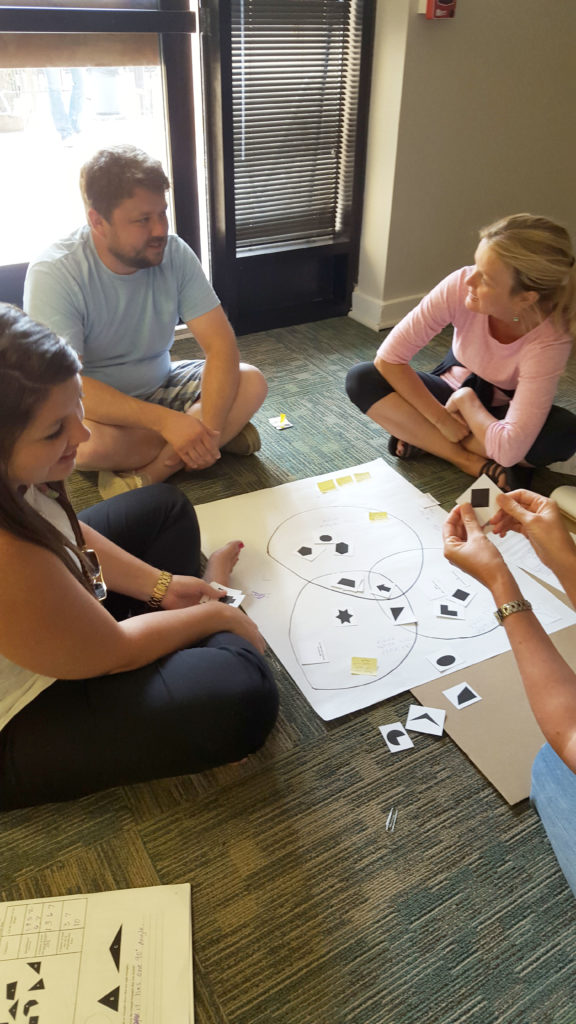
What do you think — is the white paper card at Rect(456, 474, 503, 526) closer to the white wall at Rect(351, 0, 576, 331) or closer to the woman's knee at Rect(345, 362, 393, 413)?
the woman's knee at Rect(345, 362, 393, 413)

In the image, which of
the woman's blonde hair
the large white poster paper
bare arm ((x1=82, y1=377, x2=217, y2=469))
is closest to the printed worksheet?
the large white poster paper

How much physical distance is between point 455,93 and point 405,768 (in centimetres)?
260

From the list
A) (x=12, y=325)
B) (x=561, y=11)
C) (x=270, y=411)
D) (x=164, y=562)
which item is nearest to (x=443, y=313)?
(x=270, y=411)

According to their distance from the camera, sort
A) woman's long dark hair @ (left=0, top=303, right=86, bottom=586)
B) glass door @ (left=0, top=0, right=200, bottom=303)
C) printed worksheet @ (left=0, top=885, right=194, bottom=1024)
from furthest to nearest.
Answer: glass door @ (left=0, top=0, right=200, bottom=303), printed worksheet @ (left=0, top=885, right=194, bottom=1024), woman's long dark hair @ (left=0, top=303, right=86, bottom=586)

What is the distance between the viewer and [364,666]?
4.90ft

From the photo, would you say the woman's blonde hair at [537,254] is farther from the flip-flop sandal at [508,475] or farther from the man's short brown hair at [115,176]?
the man's short brown hair at [115,176]

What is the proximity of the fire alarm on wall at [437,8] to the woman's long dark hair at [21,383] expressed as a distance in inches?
92.4

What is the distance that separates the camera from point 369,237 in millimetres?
3020

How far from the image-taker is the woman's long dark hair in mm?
864

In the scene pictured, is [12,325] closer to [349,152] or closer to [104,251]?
[104,251]

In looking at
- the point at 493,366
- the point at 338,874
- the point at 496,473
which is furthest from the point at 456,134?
the point at 338,874

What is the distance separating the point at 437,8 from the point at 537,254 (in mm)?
1425

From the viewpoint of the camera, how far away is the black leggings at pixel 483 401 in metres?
2.00

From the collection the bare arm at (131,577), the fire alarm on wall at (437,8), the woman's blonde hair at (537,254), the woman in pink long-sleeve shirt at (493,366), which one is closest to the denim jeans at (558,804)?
the bare arm at (131,577)
